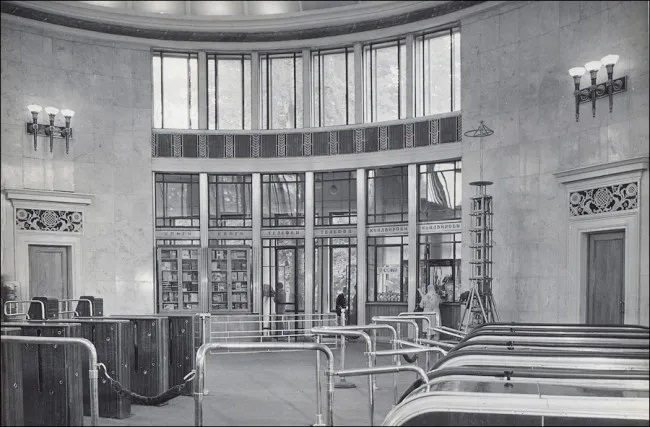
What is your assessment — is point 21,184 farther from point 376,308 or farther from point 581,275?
point 581,275

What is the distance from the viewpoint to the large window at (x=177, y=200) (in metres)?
17.8

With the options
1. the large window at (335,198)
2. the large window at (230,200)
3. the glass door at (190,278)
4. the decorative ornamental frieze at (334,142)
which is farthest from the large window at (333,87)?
the glass door at (190,278)

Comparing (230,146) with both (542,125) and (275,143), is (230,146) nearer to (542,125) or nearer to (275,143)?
(275,143)

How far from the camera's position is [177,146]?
58.4 ft

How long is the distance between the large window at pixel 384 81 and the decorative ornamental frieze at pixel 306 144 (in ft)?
5.27

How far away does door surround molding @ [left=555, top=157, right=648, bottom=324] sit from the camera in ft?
37.2

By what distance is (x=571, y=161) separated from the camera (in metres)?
13.1

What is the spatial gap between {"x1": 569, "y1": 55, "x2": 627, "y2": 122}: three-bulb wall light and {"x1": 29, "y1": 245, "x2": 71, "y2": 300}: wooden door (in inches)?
479

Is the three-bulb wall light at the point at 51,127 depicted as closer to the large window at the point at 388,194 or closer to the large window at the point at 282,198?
the large window at the point at 282,198

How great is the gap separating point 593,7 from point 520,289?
5753mm

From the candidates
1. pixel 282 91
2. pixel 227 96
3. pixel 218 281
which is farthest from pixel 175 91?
pixel 218 281

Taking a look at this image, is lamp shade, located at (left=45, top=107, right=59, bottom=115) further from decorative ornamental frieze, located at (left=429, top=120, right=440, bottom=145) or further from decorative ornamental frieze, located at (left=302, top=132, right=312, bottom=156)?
decorative ornamental frieze, located at (left=429, top=120, right=440, bottom=145)

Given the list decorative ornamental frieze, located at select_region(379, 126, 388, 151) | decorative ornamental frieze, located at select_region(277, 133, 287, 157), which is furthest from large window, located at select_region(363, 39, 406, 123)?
decorative ornamental frieze, located at select_region(277, 133, 287, 157)

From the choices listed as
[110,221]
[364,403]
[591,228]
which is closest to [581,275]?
[591,228]
